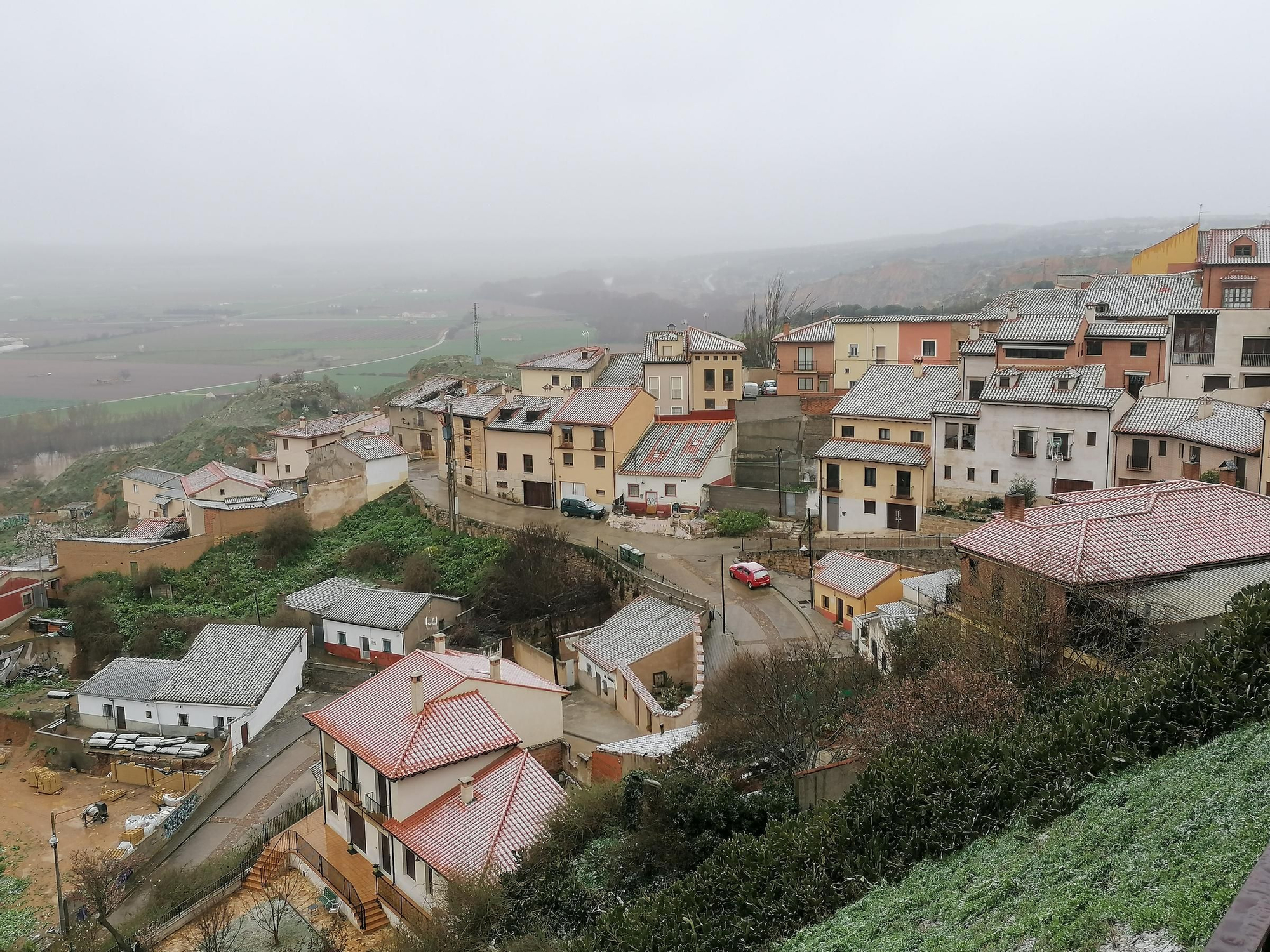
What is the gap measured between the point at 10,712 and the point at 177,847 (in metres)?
14.4

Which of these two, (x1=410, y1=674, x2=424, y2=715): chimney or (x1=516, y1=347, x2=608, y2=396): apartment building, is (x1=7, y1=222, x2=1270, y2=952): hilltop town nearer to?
(x1=410, y1=674, x2=424, y2=715): chimney

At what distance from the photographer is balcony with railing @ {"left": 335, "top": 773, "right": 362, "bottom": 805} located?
23.7 meters

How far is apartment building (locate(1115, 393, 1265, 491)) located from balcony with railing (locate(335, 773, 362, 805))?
2481 cm


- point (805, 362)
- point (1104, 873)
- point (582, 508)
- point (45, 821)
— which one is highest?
point (805, 362)

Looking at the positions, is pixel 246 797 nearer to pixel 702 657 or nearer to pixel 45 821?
pixel 45 821

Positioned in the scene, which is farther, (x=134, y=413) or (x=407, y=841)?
(x=134, y=413)

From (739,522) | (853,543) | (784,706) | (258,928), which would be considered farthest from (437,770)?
(739,522)

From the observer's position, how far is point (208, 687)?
116ft

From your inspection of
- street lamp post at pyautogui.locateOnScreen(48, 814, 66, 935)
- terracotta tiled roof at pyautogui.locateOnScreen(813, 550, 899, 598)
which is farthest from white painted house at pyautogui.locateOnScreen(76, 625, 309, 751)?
terracotta tiled roof at pyautogui.locateOnScreen(813, 550, 899, 598)

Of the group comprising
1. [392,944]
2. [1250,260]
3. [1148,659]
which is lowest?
[392,944]

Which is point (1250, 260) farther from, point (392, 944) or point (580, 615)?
point (392, 944)

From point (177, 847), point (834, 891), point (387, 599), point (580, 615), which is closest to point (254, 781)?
point (177, 847)

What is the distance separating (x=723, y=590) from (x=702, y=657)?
4.92 meters

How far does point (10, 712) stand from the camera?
37.5 meters
